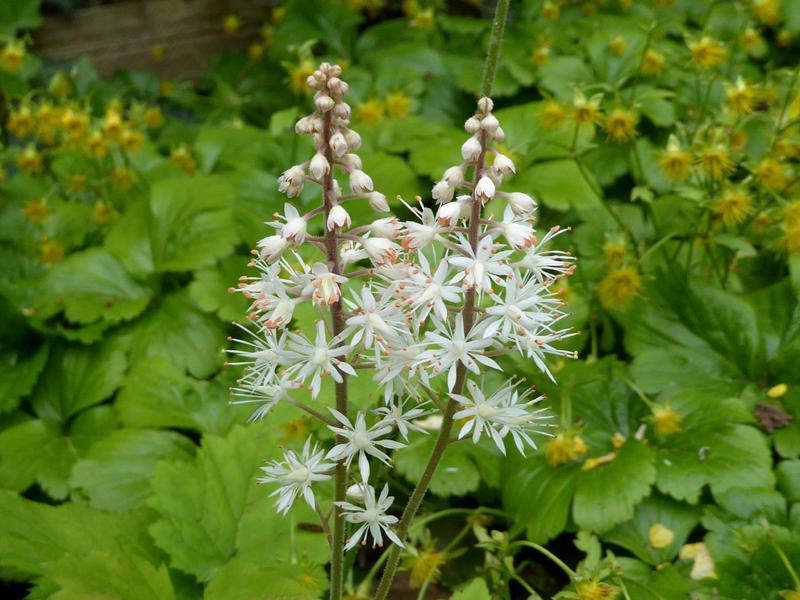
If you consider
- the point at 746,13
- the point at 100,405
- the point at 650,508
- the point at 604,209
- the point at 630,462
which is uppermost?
the point at 746,13

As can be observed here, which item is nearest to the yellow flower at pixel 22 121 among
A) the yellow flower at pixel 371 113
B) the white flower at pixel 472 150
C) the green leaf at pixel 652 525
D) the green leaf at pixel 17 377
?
the green leaf at pixel 17 377

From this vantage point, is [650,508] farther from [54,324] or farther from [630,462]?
[54,324]

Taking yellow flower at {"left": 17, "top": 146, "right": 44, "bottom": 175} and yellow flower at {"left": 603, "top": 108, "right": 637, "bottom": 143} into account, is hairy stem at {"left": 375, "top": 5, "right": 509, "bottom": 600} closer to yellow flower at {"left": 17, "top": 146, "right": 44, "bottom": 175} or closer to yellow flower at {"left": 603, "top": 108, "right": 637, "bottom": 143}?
yellow flower at {"left": 603, "top": 108, "right": 637, "bottom": 143}

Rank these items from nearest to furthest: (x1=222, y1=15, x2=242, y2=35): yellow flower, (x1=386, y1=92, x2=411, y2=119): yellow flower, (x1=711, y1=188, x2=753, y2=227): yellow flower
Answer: (x1=711, y1=188, x2=753, y2=227): yellow flower < (x1=386, y1=92, x2=411, y2=119): yellow flower < (x1=222, y1=15, x2=242, y2=35): yellow flower

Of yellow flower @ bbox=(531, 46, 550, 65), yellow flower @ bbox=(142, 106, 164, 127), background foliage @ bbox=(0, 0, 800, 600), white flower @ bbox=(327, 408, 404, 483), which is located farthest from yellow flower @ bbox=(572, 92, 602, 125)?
yellow flower @ bbox=(142, 106, 164, 127)

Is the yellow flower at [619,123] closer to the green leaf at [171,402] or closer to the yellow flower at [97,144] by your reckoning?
the green leaf at [171,402]

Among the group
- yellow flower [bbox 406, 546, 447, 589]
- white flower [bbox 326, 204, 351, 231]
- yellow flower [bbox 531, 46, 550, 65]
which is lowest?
yellow flower [bbox 406, 546, 447, 589]

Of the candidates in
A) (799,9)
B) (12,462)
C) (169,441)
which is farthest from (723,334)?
(12,462)
